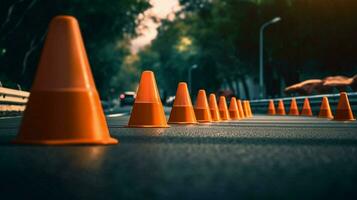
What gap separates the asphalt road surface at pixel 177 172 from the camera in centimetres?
428

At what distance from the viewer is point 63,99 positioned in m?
7.37

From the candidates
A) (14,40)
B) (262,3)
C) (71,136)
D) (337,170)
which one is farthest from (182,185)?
(262,3)

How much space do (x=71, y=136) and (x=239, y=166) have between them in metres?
2.30

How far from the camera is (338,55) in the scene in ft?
127

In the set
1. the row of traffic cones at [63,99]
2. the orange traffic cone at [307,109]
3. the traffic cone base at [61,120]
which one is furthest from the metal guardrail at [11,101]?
the traffic cone base at [61,120]

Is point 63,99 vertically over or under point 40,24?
under

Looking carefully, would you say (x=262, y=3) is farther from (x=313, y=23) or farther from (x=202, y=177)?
(x=202, y=177)

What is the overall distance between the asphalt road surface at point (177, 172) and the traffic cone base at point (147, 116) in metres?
4.42

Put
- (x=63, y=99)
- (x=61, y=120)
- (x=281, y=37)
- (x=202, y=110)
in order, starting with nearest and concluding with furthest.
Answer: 1. (x=61, y=120)
2. (x=63, y=99)
3. (x=202, y=110)
4. (x=281, y=37)

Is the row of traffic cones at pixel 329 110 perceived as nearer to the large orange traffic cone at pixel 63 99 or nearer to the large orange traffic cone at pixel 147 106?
the large orange traffic cone at pixel 147 106

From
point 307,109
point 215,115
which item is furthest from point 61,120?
point 307,109

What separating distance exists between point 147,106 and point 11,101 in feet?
35.3

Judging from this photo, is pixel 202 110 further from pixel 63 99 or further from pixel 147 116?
pixel 63 99

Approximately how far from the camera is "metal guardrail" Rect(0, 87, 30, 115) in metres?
20.4
